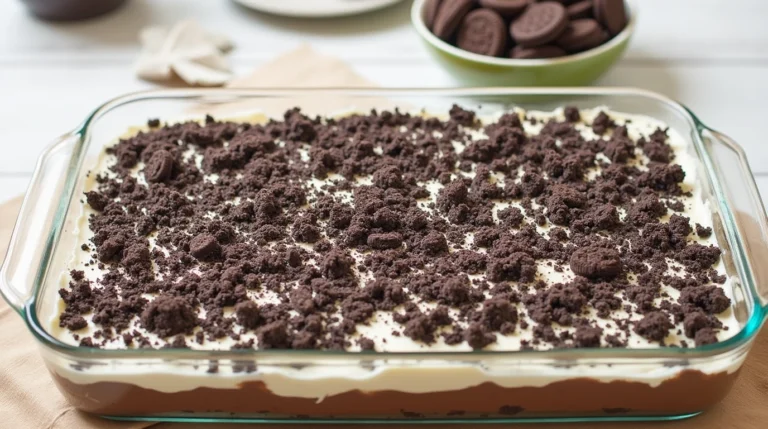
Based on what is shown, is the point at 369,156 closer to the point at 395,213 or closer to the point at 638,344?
the point at 395,213

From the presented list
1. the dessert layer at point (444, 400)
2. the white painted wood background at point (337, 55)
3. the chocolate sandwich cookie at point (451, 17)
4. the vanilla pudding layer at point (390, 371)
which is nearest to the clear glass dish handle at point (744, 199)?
the vanilla pudding layer at point (390, 371)

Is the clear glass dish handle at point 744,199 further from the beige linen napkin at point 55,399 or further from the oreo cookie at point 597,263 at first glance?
the oreo cookie at point 597,263

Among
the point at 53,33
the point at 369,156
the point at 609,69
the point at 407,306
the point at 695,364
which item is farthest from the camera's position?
the point at 53,33

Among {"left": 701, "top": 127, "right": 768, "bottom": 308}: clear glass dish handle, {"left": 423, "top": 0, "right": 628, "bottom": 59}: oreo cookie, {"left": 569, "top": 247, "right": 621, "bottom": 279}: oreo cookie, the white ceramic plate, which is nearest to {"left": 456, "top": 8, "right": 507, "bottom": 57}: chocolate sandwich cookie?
{"left": 423, "top": 0, "right": 628, "bottom": 59}: oreo cookie

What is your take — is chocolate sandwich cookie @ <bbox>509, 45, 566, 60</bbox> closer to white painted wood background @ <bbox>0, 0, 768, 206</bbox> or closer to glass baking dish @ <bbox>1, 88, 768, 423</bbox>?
white painted wood background @ <bbox>0, 0, 768, 206</bbox>

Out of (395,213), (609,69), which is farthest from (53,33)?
(609,69)

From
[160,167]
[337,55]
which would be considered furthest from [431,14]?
[160,167]

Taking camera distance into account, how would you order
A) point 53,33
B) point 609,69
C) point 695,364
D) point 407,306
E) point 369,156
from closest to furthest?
point 695,364
point 407,306
point 369,156
point 609,69
point 53,33
